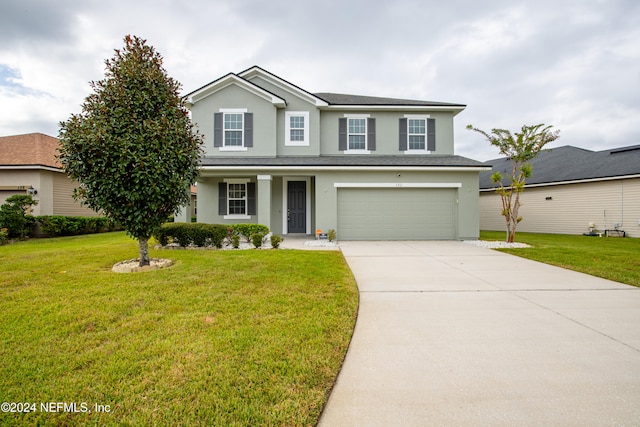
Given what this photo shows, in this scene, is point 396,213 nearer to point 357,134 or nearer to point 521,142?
point 357,134

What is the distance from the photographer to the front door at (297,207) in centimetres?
1391

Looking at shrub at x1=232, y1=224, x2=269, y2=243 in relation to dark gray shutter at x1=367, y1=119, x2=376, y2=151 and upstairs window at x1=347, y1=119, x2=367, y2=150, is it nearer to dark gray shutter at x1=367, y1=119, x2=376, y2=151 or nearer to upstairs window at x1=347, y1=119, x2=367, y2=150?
upstairs window at x1=347, y1=119, x2=367, y2=150

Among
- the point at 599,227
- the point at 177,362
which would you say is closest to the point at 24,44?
the point at 177,362

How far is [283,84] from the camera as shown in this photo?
542 inches

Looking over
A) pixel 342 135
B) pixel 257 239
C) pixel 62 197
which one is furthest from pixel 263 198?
pixel 62 197

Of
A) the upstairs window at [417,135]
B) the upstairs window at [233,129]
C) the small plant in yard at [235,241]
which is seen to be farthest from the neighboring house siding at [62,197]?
the upstairs window at [417,135]

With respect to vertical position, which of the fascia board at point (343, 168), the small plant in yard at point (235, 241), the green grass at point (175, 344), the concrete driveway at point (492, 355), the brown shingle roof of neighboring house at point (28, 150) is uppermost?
the brown shingle roof of neighboring house at point (28, 150)

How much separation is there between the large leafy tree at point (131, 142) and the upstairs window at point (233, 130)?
635 cm

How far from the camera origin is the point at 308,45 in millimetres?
15430

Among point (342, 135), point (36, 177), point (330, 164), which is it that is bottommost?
point (36, 177)

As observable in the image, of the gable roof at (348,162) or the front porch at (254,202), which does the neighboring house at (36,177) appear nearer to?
the front porch at (254,202)

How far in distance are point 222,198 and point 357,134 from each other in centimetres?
724

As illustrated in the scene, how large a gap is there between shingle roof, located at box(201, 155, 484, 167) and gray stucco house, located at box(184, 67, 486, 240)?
44mm

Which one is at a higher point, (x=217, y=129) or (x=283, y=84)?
(x=283, y=84)
